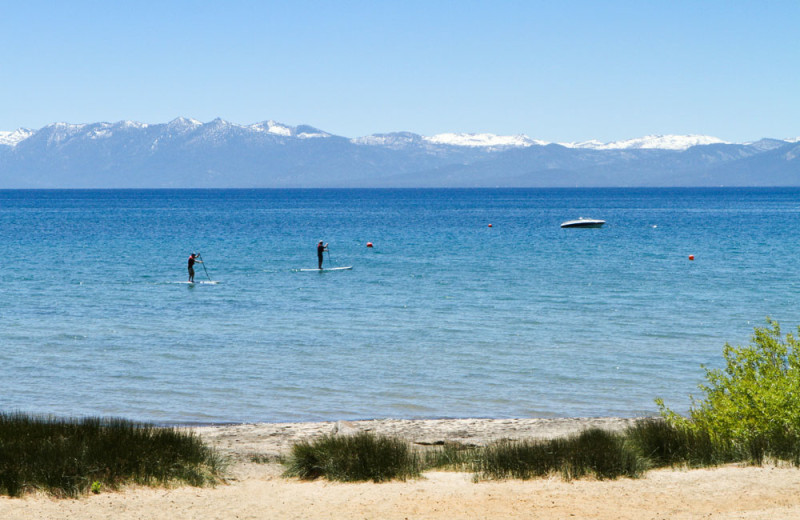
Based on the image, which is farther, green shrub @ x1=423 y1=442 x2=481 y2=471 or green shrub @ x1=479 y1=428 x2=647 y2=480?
green shrub @ x1=423 y1=442 x2=481 y2=471

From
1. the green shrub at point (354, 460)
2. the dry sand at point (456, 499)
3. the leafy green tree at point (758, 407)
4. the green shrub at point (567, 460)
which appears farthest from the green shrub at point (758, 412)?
the green shrub at point (354, 460)

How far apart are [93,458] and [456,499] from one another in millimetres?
4367

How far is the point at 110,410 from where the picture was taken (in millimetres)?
18000

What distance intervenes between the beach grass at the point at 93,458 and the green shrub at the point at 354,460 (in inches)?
43.1

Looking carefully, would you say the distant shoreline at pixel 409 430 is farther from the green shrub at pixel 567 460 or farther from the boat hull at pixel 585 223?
the boat hull at pixel 585 223

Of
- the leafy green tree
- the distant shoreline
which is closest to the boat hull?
the distant shoreline

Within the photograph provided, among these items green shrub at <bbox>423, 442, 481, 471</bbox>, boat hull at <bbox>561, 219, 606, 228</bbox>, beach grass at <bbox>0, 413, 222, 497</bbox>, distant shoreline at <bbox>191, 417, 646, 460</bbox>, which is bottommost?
distant shoreline at <bbox>191, 417, 646, 460</bbox>

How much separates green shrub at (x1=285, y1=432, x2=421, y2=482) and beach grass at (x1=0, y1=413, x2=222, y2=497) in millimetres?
1094

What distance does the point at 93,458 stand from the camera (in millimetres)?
11375

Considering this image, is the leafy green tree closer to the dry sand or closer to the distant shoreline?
the dry sand

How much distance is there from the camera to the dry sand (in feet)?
33.7

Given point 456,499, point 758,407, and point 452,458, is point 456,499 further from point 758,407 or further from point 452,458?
point 758,407

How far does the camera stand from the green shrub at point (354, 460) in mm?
11789

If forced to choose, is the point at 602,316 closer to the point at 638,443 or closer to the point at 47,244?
the point at 638,443
